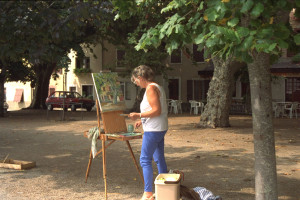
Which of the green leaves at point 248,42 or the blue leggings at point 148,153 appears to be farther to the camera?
the blue leggings at point 148,153

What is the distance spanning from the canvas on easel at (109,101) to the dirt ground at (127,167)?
95 centimetres

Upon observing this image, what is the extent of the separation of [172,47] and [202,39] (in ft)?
2.24

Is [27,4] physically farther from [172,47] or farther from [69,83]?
[69,83]

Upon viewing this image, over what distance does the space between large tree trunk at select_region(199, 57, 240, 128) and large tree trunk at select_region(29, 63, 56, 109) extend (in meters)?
19.9

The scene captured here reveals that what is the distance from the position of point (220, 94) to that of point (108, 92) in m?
9.47

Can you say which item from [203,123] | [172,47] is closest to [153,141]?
[172,47]

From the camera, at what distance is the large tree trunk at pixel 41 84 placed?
33344 millimetres

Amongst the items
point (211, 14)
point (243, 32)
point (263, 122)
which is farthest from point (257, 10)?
point (263, 122)

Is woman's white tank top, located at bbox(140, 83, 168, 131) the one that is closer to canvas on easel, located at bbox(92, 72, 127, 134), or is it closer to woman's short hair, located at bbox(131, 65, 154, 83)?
woman's short hair, located at bbox(131, 65, 154, 83)

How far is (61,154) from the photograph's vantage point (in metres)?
10.3

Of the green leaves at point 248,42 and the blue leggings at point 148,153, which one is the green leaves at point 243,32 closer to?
the green leaves at point 248,42

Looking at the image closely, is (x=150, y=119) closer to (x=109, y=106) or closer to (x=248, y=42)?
(x=109, y=106)

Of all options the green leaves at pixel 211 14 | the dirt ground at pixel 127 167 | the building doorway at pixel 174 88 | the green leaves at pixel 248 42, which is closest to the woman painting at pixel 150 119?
the dirt ground at pixel 127 167

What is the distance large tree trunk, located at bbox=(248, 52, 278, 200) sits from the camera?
180 inches
